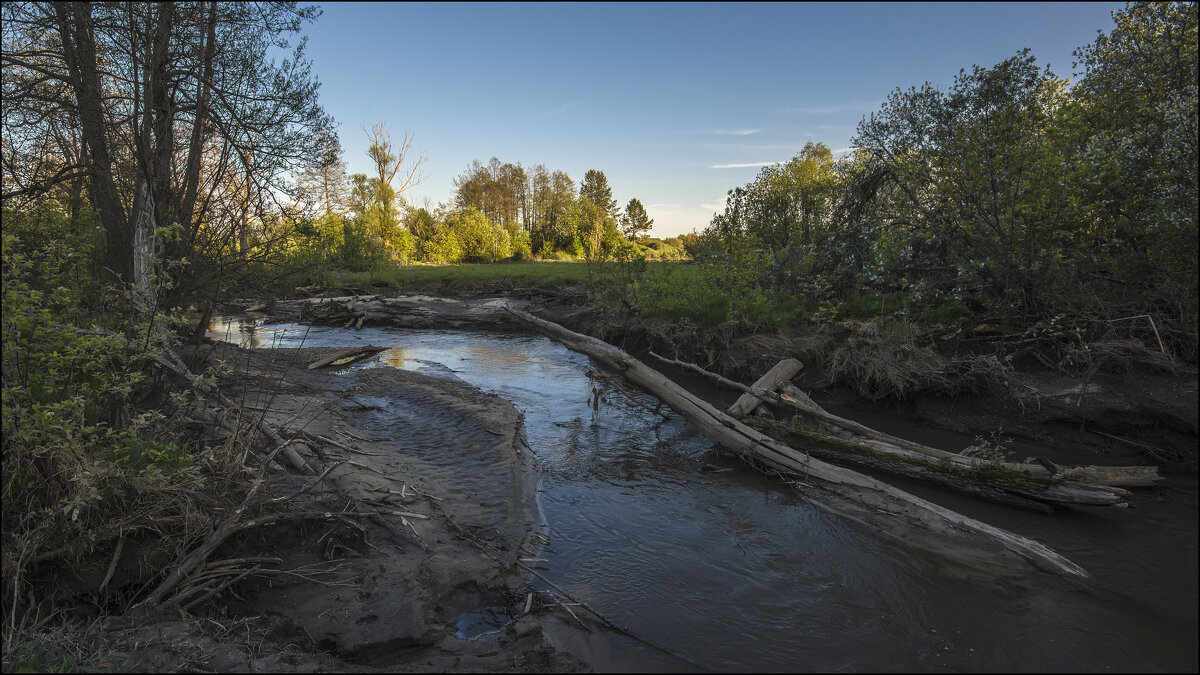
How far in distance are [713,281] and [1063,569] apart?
12.1 meters

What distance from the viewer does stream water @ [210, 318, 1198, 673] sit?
4332 mm

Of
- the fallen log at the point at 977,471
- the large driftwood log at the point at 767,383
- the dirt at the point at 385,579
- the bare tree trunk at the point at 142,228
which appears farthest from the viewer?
the large driftwood log at the point at 767,383

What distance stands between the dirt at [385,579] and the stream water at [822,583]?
1.62 feet

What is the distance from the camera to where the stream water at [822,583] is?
14.2 ft

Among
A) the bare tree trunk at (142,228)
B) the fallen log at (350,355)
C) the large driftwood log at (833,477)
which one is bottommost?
the large driftwood log at (833,477)

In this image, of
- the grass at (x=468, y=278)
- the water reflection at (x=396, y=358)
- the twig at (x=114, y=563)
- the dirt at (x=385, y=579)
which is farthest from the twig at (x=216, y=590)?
the grass at (x=468, y=278)

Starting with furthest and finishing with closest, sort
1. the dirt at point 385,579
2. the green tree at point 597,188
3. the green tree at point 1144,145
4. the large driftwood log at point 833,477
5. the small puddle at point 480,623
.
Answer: the green tree at point 597,188, the green tree at point 1144,145, the large driftwood log at point 833,477, the small puddle at point 480,623, the dirt at point 385,579

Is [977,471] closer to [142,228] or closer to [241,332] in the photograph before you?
[142,228]

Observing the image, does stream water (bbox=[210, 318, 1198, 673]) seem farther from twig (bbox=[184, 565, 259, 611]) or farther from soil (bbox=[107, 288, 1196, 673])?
twig (bbox=[184, 565, 259, 611])

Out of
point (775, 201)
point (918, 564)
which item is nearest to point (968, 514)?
point (918, 564)

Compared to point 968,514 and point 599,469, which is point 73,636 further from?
point 968,514

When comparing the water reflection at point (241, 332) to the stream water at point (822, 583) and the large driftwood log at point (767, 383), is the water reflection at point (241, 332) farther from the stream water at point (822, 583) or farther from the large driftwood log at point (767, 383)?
the large driftwood log at point (767, 383)

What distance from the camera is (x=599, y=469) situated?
8.40 m

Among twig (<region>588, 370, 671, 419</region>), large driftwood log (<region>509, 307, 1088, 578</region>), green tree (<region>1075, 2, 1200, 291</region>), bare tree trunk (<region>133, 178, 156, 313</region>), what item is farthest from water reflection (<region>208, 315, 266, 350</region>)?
green tree (<region>1075, 2, 1200, 291</region>)
